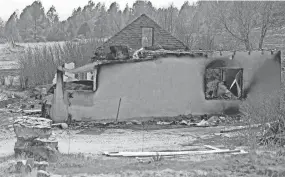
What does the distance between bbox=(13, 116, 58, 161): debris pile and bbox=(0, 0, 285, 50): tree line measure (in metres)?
24.4

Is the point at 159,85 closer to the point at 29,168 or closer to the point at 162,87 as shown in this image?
the point at 162,87

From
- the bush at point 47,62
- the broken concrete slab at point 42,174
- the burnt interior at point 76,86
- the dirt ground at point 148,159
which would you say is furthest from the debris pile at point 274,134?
the bush at point 47,62

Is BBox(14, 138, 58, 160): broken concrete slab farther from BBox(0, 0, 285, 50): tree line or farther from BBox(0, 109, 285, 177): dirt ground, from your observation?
BBox(0, 0, 285, 50): tree line

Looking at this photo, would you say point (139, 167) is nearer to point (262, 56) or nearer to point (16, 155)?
point (16, 155)

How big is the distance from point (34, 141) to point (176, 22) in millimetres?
36243

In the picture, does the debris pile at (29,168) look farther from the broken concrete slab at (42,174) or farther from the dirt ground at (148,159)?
the dirt ground at (148,159)

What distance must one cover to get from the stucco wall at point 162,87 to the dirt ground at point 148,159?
4.50ft

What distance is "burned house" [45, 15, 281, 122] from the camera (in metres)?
19.3

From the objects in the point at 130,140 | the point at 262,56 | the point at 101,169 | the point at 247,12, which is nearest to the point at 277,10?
the point at 247,12

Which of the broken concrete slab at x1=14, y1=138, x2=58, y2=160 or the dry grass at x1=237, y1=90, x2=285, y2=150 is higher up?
the dry grass at x1=237, y1=90, x2=285, y2=150

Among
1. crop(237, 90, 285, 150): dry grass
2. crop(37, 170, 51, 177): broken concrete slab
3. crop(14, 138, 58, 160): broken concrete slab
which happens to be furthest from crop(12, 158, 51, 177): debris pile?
crop(237, 90, 285, 150): dry grass

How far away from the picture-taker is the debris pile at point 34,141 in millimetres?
11805

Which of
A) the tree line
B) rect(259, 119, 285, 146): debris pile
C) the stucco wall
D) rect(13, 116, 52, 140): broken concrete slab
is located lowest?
rect(259, 119, 285, 146): debris pile

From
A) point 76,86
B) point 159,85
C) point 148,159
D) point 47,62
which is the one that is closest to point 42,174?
point 148,159
